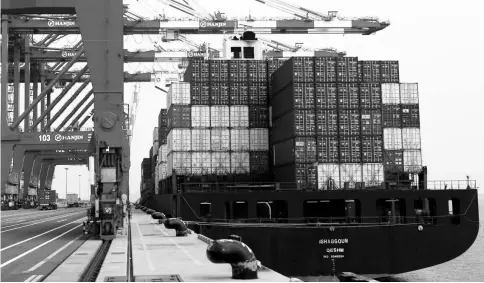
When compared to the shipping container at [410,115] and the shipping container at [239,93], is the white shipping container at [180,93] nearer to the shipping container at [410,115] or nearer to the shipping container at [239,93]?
the shipping container at [239,93]

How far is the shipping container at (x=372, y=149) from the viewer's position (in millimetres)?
38719

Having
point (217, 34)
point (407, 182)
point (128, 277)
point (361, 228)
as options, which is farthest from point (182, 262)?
point (217, 34)

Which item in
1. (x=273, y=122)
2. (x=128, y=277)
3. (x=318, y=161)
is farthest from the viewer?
(x=273, y=122)

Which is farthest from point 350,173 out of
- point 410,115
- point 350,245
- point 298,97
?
point 350,245

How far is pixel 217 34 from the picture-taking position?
177 feet

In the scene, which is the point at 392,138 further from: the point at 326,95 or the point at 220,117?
the point at 220,117

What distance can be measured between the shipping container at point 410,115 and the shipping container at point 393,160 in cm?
218

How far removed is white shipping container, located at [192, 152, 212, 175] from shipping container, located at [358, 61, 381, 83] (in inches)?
479

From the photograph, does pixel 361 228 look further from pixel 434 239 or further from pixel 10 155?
pixel 10 155

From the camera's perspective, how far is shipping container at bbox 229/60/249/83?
4478cm

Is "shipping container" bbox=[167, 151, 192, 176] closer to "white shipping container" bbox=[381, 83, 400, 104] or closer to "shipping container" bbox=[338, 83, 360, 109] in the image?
"shipping container" bbox=[338, 83, 360, 109]

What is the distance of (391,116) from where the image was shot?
1660 inches

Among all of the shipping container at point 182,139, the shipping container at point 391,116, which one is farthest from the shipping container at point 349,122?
the shipping container at point 182,139

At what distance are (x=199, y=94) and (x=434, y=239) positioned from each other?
1999 centimetres
